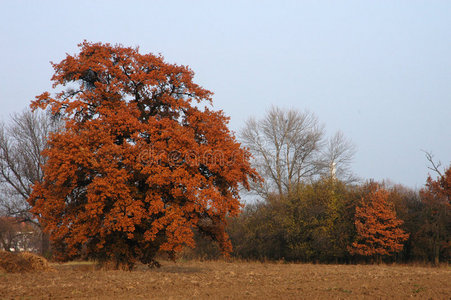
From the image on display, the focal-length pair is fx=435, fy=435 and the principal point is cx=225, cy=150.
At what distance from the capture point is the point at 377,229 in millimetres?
25328

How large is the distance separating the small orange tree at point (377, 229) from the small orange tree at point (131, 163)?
30.6ft

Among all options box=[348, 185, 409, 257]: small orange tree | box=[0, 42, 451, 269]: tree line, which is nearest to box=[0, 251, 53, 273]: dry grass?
box=[0, 42, 451, 269]: tree line

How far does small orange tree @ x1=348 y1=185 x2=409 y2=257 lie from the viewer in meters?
25.1

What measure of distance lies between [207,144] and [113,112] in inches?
167

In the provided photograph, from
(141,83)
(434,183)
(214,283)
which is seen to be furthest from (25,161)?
(434,183)

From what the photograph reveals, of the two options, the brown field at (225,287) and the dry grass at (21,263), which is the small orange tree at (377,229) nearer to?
the brown field at (225,287)

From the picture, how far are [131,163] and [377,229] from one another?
15504 millimetres

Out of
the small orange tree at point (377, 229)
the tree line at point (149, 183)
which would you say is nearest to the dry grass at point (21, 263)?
the tree line at point (149, 183)

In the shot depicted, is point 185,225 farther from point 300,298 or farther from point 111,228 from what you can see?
point 300,298

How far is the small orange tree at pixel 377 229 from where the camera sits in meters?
25.1

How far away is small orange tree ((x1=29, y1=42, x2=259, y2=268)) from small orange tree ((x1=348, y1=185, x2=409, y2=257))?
9.32 m

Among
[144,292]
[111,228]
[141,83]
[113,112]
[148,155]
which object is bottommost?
[144,292]

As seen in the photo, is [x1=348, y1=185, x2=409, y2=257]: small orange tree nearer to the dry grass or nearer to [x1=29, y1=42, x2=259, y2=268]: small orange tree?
[x1=29, y1=42, x2=259, y2=268]: small orange tree

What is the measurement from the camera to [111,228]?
1788 centimetres
